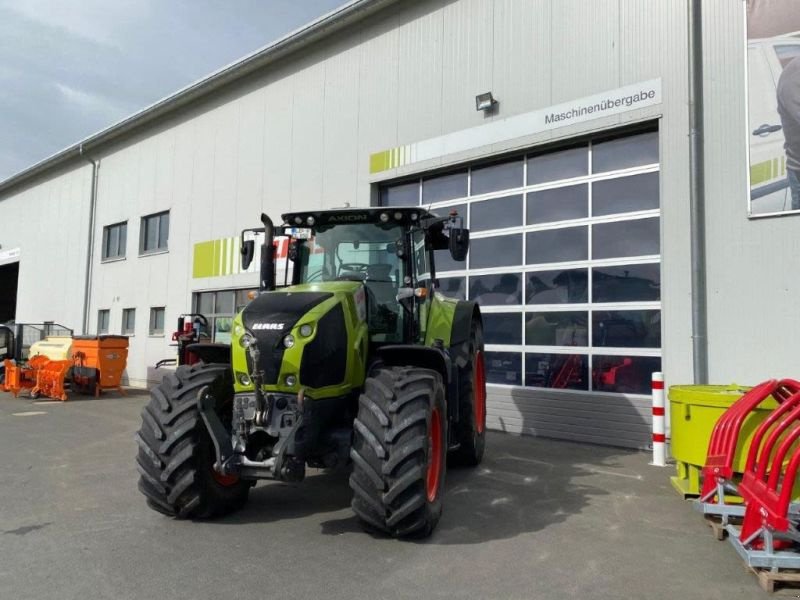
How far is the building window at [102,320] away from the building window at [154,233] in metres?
2.86

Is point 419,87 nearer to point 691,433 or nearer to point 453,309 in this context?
point 453,309

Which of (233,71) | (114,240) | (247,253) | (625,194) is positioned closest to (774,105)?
(625,194)

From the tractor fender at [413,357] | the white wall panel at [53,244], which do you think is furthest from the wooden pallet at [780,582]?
the white wall panel at [53,244]

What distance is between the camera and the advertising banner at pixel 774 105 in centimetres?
724

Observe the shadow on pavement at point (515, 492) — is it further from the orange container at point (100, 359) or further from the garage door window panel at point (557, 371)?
the orange container at point (100, 359)

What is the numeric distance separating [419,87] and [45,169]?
18646mm

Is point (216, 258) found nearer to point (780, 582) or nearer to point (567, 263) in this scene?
point (567, 263)

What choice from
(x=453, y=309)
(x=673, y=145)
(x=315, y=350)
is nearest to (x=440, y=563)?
(x=315, y=350)

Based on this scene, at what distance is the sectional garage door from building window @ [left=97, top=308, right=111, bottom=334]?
1329 cm

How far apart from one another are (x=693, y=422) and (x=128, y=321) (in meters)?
16.8

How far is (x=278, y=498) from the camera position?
5562mm

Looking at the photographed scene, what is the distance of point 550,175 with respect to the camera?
379 inches

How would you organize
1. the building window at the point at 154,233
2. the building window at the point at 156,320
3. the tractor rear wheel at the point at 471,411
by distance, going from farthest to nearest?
the building window at the point at 154,233 → the building window at the point at 156,320 → the tractor rear wheel at the point at 471,411

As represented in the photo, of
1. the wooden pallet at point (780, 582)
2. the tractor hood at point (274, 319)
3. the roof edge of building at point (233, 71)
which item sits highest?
the roof edge of building at point (233, 71)
